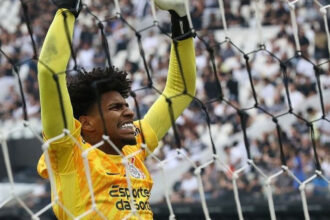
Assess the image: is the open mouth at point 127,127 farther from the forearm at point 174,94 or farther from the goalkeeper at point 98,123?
the forearm at point 174,94

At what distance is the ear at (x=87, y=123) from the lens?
269cm

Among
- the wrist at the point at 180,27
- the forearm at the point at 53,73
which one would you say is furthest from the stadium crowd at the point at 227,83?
the forearm at the point at 53,73

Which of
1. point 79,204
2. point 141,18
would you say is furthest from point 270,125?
point 79,204

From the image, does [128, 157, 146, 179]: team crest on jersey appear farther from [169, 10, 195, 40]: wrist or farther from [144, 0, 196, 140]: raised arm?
[169, 10, 195, 40]: wrist

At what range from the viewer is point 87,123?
2.69m

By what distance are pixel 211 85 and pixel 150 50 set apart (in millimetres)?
1040

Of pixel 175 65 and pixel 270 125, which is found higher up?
pixel 175 65

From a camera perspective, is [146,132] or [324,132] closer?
[146,132]

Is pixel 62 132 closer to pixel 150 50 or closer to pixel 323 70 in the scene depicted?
pixel 323 70

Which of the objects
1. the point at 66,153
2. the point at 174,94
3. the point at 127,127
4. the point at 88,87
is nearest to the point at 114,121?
the point at 127,127

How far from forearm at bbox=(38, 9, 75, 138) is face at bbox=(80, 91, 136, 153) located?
314 mm

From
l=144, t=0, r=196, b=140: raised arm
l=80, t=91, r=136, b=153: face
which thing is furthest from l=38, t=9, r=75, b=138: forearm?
l=144, t=0, r=196, b=140: raised arm

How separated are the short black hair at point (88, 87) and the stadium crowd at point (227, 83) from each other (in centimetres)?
265

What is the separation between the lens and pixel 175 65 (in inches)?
115
